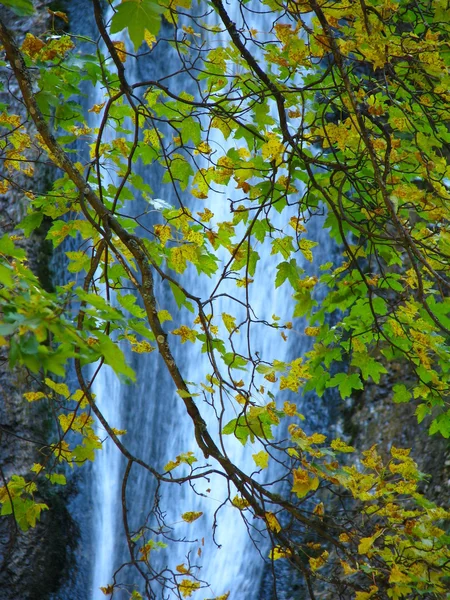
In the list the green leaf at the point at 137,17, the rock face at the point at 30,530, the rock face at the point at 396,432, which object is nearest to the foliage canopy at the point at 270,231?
the green leaf at the point at 137,17

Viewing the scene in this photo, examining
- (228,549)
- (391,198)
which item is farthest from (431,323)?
(228,549)

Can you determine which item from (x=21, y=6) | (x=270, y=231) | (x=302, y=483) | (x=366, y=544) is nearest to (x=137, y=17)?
(x=21, y=6)

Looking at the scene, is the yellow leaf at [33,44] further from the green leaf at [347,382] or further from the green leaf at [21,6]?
the green leaf at [347,382]

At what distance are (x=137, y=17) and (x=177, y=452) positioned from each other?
517 cm

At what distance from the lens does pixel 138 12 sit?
66.9 inches

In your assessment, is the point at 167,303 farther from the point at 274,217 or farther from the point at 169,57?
the point at 169,57

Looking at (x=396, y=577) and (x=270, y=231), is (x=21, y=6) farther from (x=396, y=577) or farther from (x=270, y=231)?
(x=396, y=577)

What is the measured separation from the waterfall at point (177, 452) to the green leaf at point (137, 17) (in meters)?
3.97

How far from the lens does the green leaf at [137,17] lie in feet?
5.53

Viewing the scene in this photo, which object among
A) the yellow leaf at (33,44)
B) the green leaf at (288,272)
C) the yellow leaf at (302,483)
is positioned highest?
the yellow leaf at (33,44)

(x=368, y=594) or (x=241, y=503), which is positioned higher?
(x=241, y=503)

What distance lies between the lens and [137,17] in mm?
1704

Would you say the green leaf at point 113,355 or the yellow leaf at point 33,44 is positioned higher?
the yellow leaf at point 33,44

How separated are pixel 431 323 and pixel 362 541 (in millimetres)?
1074
